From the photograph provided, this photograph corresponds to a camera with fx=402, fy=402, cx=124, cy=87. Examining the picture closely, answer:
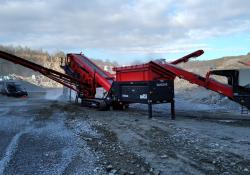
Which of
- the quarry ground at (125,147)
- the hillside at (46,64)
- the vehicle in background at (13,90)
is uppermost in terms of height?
the hillside at (46,64)

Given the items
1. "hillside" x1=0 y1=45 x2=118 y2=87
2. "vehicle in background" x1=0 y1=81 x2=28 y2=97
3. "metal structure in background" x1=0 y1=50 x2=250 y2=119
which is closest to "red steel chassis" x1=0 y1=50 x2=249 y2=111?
"metal structure in background" x1=0 y1=50 x2=250 y2=119

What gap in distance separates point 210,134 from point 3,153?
5.97 metres

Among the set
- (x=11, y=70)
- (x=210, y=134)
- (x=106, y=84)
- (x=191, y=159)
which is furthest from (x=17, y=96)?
(x=11, y=70)

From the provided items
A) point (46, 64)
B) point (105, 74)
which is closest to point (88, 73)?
point (105, 74)

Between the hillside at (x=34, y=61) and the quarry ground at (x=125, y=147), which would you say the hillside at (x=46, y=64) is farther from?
the quarry ground at (x=125, y=147)

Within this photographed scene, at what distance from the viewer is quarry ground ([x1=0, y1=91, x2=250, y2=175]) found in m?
7.91

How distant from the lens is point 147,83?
1648cm

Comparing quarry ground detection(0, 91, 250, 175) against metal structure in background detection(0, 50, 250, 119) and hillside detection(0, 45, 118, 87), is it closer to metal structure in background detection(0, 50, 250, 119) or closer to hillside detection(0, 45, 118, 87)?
metal structure in background detection(0, 50, 250, 119)

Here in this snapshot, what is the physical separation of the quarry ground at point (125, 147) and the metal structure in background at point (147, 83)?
141cm

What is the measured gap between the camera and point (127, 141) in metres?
10.9

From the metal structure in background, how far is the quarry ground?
4.62ft

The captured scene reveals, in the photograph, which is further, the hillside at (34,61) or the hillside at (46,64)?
the hillside at (34,61)

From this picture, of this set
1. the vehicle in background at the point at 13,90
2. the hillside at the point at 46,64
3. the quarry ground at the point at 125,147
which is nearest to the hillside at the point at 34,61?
the hillside at the point at 46,64

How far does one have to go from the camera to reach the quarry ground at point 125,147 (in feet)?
25.9
